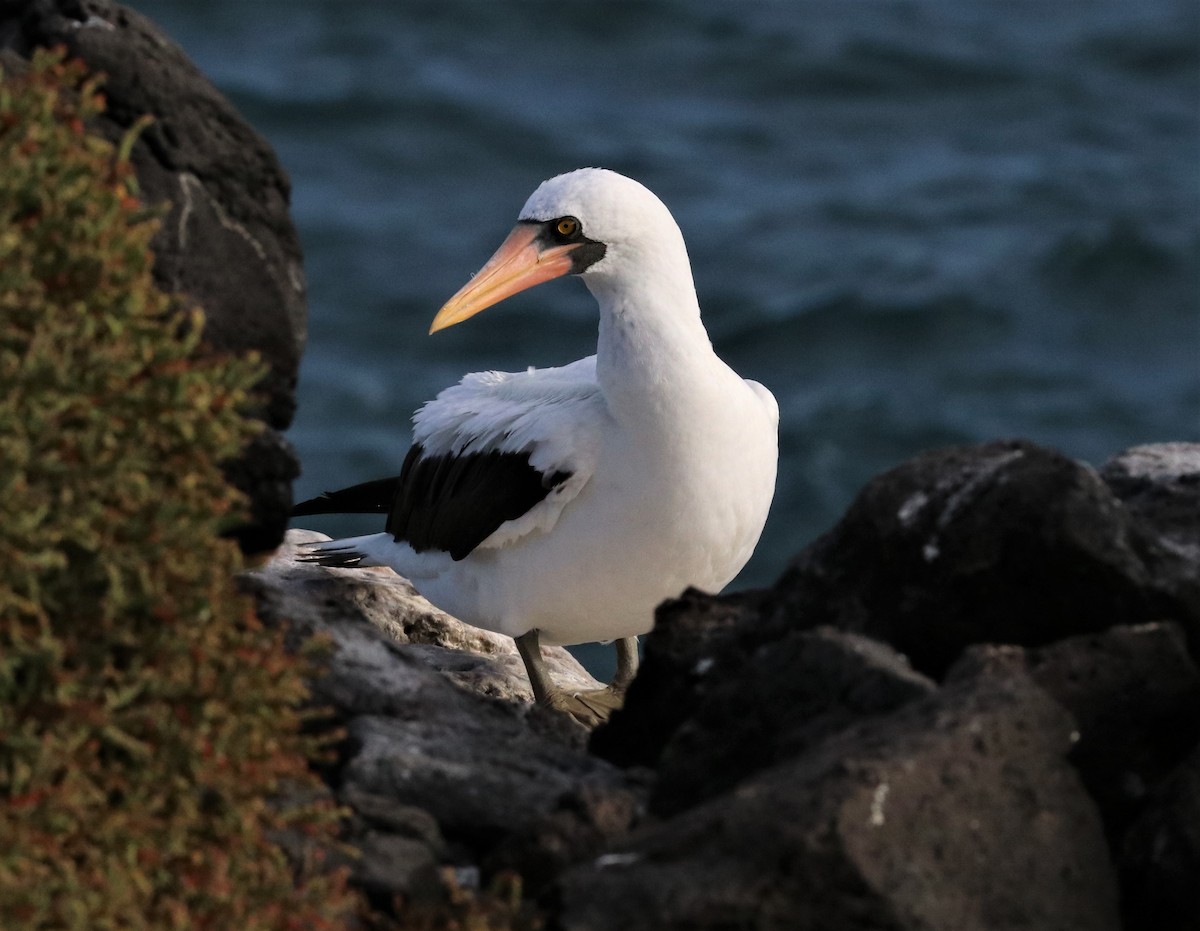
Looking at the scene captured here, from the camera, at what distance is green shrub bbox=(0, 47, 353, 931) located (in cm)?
431

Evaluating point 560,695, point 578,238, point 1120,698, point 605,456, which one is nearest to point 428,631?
point 560,695

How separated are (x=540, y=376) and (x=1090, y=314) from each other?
20404 millimetres

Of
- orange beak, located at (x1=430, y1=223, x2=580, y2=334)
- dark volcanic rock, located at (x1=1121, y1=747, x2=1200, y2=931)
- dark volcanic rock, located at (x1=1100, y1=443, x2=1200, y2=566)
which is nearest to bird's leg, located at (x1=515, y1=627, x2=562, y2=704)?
orange beak, located at (x1=430, y1=223, x2=580, y2=334)

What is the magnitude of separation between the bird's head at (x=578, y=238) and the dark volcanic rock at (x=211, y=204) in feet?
6.12

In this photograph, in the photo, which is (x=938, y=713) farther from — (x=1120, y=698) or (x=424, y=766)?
(x=424, y=766)


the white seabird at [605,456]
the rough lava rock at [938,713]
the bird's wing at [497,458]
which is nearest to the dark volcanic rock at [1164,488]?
the rough lava rock at [938,713]

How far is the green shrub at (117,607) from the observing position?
4309mm

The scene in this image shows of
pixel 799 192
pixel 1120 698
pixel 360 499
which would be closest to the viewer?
Answer: pixel 1120 698

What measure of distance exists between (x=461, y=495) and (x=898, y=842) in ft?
13.5

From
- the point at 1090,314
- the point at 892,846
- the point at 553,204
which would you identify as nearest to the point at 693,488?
the point at 553,204

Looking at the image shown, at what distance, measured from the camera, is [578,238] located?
7645mm

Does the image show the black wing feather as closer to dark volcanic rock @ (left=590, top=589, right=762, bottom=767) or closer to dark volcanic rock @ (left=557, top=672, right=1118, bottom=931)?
dark volcanic rock @ (left=590, top=589, right=762, bottom=767)

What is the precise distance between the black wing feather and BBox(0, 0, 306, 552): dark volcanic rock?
7.51 ft

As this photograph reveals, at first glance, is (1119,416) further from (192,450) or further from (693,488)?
(192,450)
